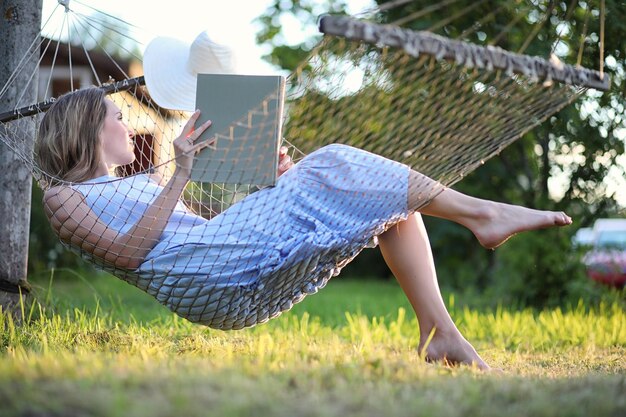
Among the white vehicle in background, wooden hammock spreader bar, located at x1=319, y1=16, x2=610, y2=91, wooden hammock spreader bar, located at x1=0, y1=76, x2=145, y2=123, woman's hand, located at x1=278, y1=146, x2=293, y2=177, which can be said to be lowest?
the white vehicle in background

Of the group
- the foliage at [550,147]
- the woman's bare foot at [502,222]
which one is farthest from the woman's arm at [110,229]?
the foliage at [550,147]

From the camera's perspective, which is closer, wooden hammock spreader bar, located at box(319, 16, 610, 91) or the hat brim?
wooden hammock spreader bar, located at box(319, 16, 610, 91)

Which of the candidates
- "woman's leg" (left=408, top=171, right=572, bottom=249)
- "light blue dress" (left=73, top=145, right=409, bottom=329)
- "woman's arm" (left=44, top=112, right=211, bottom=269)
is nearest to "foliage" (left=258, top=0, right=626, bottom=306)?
"woman's leg" (left=408, top=171, right=572, bottom=249)

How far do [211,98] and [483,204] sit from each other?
2.75 feet

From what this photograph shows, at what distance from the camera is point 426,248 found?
2.31 metres

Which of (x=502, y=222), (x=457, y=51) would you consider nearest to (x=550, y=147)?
(x=502, y=222)

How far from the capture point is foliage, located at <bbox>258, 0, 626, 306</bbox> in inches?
158

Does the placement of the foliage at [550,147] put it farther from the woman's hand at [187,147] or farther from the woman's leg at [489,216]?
the woman's hand at [187,147]

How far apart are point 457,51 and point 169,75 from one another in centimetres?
113

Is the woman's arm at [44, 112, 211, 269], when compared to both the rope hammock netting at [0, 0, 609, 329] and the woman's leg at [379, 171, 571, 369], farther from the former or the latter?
the woman's leg at [379, 171, 571, 369]

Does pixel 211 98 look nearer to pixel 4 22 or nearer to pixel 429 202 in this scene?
pixel 429 202

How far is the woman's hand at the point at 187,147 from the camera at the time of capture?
210cm

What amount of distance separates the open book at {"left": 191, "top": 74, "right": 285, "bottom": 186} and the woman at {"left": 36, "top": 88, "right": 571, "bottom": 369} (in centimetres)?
4

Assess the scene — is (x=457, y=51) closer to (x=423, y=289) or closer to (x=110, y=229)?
(x=423, y=289)
